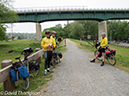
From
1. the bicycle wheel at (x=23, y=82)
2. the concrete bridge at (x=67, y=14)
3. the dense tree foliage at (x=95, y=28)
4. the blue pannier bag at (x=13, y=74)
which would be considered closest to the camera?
the blue pannier bag at (x=13, y=74)

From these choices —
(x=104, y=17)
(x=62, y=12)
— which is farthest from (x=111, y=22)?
(x=62, y=12)

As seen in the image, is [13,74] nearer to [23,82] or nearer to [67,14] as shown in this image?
[23,82]

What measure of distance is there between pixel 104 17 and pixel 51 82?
41.7 meters

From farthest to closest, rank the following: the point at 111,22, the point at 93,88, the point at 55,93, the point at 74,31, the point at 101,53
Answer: the point at 111,22, the point at 74,31, the point at 101,53, the point at 93,88, the point at 55,93

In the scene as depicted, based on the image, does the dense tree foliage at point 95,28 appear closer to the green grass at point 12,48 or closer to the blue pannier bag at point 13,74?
the green grass at point 12,48

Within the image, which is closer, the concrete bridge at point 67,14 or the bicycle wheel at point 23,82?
the bicycle wheel at point 23,82

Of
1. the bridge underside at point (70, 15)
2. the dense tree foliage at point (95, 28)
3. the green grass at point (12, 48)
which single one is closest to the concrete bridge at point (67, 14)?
the bridge underside at point (70, 15)

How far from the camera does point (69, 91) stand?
368cm

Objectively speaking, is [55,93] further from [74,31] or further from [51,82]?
[74,31]

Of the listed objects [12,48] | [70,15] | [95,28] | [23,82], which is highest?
[95,28]

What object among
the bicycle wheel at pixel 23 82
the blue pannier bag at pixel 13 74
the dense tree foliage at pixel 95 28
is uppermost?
the dense tree foliage at pixel 95 28

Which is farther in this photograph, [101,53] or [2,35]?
[2,35]

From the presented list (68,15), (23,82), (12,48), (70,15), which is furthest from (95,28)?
(23,82)

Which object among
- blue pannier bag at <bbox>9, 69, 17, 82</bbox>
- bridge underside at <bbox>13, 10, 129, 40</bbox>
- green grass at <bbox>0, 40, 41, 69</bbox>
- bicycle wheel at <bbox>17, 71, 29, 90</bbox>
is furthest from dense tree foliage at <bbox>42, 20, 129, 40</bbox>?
blue pannier bag at <bbox>9, 69, 17, 82</bbox>
